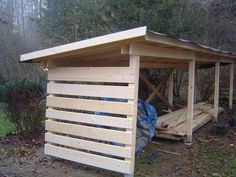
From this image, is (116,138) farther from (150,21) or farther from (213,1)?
(213,1)

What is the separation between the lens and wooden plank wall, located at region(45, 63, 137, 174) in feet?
15.1

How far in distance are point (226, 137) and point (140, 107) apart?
108 inches

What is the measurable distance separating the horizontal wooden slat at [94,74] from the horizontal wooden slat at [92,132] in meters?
0.81

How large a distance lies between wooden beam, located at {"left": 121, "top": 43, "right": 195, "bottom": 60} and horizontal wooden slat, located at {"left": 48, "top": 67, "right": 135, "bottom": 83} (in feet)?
0.94

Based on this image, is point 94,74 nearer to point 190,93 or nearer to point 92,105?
point 92,105

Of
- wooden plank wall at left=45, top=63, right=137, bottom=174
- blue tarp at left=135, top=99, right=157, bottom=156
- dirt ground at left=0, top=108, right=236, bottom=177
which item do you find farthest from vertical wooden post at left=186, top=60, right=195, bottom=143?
wooden plank wall at left=45, top=63, right=137, bottom=174

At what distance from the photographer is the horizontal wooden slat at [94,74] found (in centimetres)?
461

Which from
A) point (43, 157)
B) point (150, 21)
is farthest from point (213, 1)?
point (43, 157)

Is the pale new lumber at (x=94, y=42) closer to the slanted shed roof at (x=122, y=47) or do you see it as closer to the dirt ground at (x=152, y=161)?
the slanted shed roof at (x=122, y=47)

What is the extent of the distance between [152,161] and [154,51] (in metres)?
2.10

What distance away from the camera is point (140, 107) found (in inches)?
248

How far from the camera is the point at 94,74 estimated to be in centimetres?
498

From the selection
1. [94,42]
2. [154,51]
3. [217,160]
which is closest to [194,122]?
[217,160]

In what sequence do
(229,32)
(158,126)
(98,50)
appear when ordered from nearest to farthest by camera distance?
(98,50), (158,126), (229,32)
